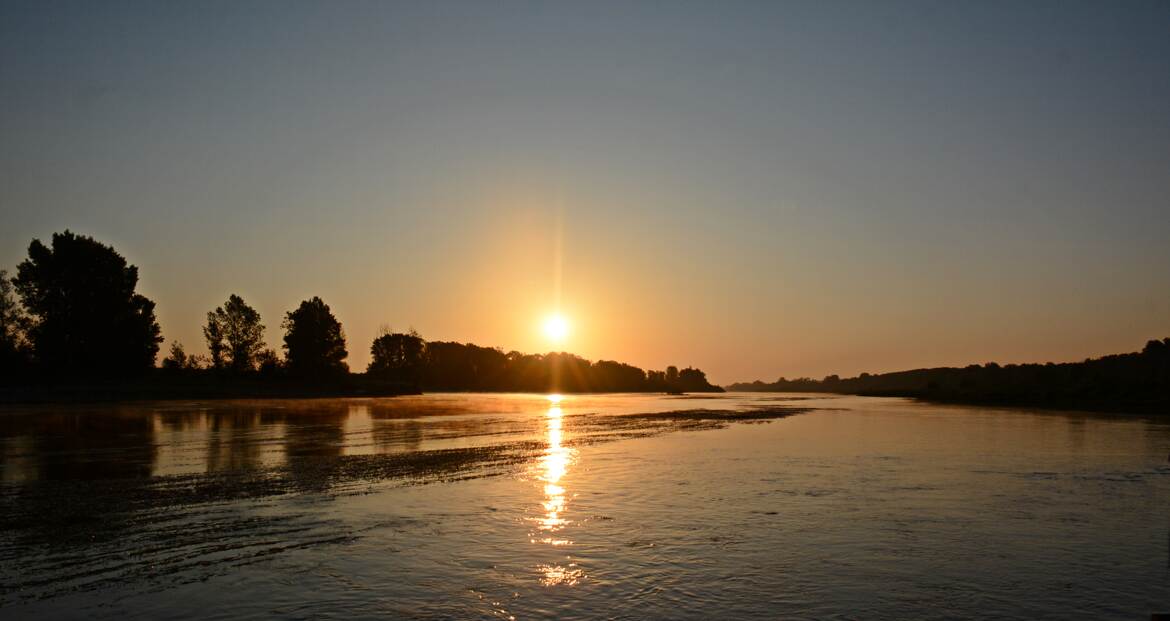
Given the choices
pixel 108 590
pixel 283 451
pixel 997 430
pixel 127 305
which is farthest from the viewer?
pixel 127 305

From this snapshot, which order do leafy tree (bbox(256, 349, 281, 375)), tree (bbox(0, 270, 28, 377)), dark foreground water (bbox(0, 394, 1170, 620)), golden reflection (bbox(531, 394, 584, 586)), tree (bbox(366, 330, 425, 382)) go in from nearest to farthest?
dark foreground water (bbox(0, 394, 1170, 620)) < golden reflection (bbox(531, 394, 584, 586)) < tree (bbox(0, 270, 28, 377)) < leafy tree (bbox(256, 349, 281, 375)) < tree (bbox(366, 330, 425, 382))

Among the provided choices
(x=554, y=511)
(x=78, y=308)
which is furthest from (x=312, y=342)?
(x=554, y=511)

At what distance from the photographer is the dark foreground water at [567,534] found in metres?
11.1

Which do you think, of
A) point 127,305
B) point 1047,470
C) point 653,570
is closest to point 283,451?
point 653,570

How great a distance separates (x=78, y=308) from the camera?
307 ft

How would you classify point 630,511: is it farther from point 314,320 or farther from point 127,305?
point 314,320

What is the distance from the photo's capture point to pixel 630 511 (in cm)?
1856

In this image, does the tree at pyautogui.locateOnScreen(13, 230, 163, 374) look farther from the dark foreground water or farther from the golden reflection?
the golden reflection

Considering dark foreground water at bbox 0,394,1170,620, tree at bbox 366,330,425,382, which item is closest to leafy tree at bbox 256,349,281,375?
tree at bbox 366,330,425,382

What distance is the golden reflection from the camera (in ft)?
40.7

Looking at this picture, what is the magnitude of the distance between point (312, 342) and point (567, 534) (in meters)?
137

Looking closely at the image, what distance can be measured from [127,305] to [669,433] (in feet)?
292

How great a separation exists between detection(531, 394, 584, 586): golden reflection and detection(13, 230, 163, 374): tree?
276 ft

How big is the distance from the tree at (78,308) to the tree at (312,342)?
40.9m
